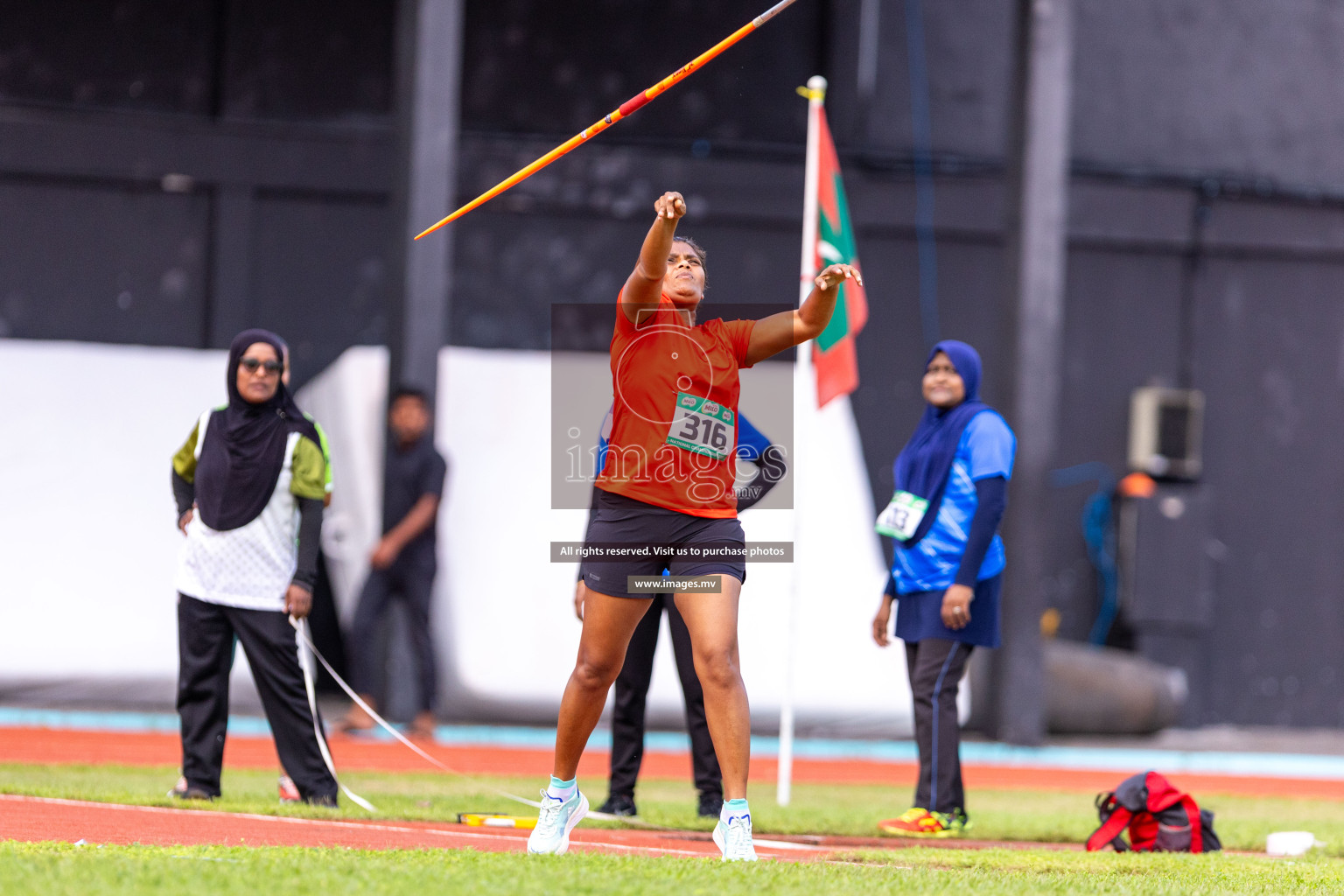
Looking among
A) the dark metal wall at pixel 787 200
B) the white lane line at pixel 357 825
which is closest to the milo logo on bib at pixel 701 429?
the white lane line at pixel 357 825

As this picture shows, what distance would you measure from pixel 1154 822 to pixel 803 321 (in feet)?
8.06

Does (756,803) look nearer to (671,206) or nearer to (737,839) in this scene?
(737,839)

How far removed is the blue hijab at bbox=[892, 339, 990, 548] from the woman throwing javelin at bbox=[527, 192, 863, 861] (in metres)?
1.78

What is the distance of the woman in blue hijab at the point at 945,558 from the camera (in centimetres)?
585

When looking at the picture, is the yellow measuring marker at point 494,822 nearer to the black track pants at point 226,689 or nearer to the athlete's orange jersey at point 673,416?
the black track pants at point 226,689

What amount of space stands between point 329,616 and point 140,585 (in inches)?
73.1

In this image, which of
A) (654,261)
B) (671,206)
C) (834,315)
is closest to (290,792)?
(654,261)

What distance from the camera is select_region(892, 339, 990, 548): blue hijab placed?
602 centimetres

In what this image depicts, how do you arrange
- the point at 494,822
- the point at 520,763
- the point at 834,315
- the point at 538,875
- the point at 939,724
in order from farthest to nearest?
the point at 520,763, the point at 834,315, the point at 939,724, the point at 494,822, the point at 538,875

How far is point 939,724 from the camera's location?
5.86 metres

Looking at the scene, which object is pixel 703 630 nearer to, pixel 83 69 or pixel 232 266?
pixel 232 266

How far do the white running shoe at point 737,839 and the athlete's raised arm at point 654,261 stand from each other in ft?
4.60

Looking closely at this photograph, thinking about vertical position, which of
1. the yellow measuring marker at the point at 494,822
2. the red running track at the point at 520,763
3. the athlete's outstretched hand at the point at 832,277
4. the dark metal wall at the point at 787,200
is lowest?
the red running track at the point at 520,763

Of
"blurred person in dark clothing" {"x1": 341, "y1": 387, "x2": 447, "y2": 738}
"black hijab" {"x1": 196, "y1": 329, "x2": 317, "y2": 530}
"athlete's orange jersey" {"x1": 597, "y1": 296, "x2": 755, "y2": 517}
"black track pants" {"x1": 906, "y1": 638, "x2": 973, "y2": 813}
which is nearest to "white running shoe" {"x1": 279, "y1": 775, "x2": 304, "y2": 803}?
"black hijab" {"x1": 196, "y1": 329, "x2": 317, "y2": 530}
